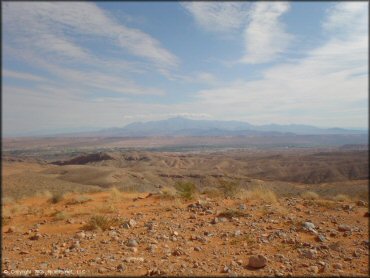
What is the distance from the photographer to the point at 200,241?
7.66m

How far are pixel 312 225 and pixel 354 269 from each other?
7.72 ft

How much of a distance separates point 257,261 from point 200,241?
1.87 metres

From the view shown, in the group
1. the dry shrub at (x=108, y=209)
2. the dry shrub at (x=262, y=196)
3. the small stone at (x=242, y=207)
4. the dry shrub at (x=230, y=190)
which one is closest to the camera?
the small stone at (x=242, y=207)

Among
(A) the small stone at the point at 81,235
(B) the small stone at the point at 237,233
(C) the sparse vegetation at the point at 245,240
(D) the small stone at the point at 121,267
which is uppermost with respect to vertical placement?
(B) the small stone at the point at 237,233

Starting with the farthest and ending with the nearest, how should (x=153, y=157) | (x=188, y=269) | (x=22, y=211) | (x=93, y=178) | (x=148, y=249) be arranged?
1. (x=153, y=157)
2. (x=93, y=178)
3. (x=22, y=211)
4. (x=148, y=249)
5. (x=188, y=269)

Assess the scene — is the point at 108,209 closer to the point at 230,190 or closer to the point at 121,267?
the point at 230,190

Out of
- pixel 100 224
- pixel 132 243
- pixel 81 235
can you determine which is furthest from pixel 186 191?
pixel 132 243

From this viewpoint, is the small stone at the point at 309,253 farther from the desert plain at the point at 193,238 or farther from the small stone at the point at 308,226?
the small stone at the point at 308,226

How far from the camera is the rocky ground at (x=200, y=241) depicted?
610 centimetres

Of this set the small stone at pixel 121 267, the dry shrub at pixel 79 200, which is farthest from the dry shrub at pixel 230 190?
the small stone at pixel 121 267

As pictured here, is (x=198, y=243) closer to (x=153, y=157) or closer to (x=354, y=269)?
(x=354, y=269)

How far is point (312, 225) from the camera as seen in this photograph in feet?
27.6

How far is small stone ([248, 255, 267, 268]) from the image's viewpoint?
6.07 meters

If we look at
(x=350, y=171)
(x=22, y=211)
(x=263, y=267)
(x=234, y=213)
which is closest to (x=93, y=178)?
(x=22, y=211)
